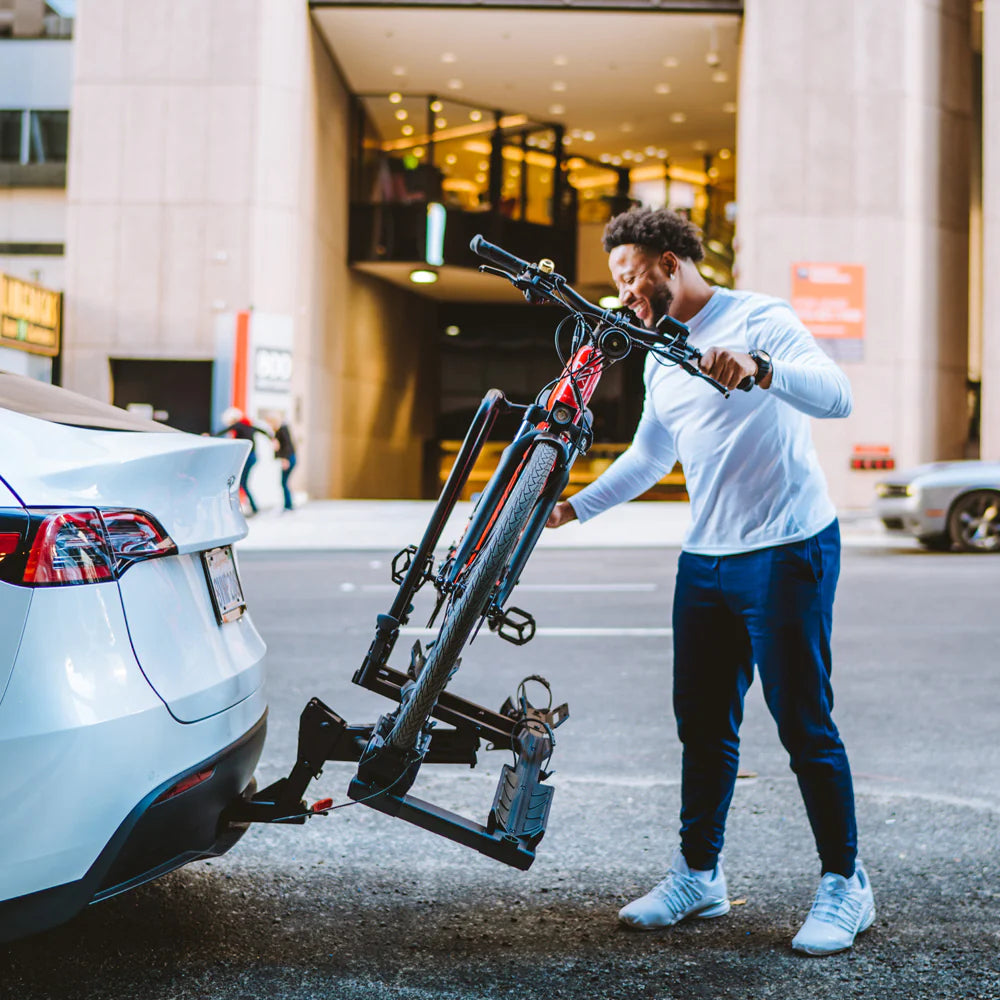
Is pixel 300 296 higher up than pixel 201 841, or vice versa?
pixel 300 296

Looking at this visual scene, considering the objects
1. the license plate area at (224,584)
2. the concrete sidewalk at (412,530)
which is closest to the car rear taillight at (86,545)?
Answer: the license plate area at (224,584)

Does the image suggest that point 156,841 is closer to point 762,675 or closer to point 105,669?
point 105,669

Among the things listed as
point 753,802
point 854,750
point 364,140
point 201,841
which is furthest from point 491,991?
point 364,140

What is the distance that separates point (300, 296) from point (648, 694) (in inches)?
803

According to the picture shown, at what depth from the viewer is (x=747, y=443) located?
116 inches

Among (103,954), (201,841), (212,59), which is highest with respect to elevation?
(212,59)

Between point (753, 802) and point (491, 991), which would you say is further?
point (753, 802)

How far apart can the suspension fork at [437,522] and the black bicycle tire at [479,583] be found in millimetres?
122

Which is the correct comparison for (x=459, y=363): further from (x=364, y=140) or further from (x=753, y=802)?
(x=753, y=802)

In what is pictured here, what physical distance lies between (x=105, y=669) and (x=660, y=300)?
1567 mm

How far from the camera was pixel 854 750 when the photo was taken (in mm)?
5004

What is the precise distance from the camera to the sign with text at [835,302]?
24.2 m

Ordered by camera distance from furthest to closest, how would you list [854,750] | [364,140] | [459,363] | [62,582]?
1. [459,363]
2. [364,140]
3. [854,750]
4. [62,582]

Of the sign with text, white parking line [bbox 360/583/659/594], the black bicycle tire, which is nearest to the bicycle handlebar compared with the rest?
the black bicycle tire
